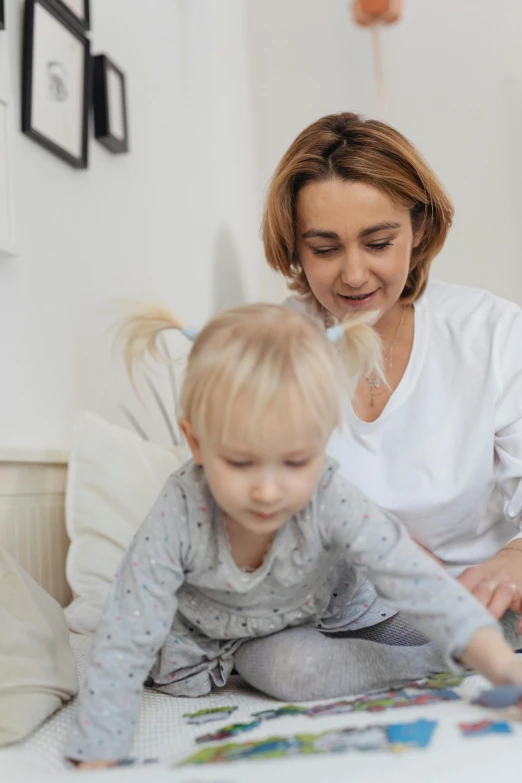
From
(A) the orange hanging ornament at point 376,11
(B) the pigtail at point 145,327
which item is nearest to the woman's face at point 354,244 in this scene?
(B) the pigtail at point 145,327

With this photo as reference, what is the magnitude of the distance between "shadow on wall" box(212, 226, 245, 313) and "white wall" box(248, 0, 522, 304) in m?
0.48

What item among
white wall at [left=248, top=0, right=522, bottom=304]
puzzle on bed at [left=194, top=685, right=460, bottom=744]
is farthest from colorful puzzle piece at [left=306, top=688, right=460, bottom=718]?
white wall at [left=248, top=0, right=522, bottom=304]

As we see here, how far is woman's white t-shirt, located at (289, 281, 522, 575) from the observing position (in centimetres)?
141

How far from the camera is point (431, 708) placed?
2.73 feet

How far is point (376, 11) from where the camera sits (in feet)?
9.66

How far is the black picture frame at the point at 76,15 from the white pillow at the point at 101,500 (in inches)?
35.4

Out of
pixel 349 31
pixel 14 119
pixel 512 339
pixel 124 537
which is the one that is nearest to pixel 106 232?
pixel 14 119

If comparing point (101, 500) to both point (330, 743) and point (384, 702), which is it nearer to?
point (384, 702)

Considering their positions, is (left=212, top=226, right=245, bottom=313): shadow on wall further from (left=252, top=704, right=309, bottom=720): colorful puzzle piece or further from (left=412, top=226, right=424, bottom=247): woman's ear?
(left=252, top=704, right=309, bottom=720): colorful puzzle piece

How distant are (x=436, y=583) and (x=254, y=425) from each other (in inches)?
11.7

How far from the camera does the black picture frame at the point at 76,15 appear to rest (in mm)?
1797

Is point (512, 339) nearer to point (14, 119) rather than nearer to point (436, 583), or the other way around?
point (436, 583)

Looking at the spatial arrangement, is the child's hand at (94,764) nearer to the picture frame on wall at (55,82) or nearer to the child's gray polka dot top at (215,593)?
the child's gray polka dot top at (215,593)

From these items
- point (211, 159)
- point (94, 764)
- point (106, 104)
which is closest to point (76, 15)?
point (106, 104)
